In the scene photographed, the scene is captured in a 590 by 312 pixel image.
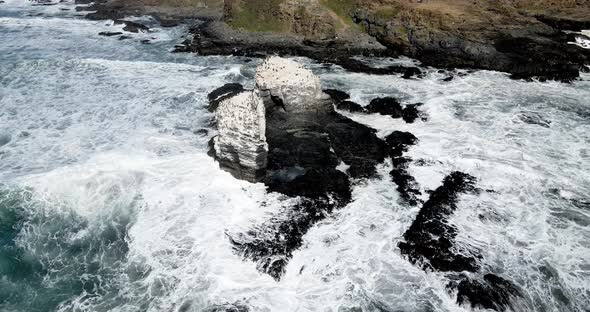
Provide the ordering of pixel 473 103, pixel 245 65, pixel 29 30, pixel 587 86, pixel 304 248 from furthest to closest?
pixel 29 30
pixel 245 65
pixel 587 86
pixel 473 103
pixel 304 248

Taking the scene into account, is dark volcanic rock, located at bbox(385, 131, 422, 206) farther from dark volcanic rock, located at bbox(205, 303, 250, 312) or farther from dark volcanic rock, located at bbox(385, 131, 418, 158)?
dark volcanic rock, located at bbox(205, 303, 250, 312)

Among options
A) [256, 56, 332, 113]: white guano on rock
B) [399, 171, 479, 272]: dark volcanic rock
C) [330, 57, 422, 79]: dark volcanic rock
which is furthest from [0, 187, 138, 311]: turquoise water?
[330, 57, 422, 79]: dark volcanic rock

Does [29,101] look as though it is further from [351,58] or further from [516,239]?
[516,239]

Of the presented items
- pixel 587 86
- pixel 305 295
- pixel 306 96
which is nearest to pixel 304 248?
pixel 305 295

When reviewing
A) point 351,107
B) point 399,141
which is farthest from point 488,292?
point 351,107

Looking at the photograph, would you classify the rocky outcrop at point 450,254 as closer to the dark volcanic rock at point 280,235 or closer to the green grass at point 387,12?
the dark volcanic rock at point 280,235

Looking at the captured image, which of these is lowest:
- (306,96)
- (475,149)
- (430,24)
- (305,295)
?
(305,295)

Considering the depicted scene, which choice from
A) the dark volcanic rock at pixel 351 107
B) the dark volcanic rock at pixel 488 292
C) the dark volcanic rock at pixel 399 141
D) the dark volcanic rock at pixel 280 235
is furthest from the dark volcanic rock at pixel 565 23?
the dark volcanic rock at pixel 488 292
